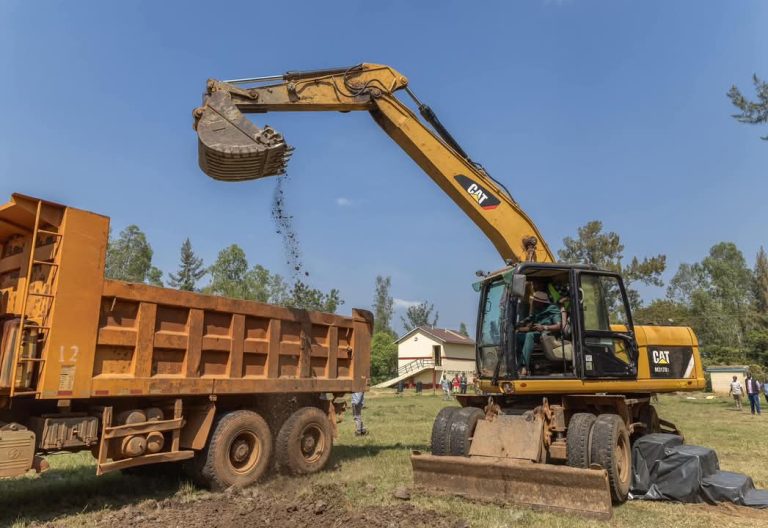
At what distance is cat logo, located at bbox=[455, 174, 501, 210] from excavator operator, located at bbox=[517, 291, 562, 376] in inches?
65.3

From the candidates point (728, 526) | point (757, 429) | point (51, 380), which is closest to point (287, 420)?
point (51, 380)

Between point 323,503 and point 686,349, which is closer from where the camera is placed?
point 323,503

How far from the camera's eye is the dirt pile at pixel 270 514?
545cm

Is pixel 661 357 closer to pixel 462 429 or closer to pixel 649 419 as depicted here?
pixel 649 419

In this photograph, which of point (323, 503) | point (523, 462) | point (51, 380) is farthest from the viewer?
point (523, 462)

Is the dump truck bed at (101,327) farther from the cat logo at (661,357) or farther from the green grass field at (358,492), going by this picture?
the cat logo at (661,357)

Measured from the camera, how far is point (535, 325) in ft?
23.9

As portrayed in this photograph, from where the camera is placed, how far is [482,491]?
6418 mm

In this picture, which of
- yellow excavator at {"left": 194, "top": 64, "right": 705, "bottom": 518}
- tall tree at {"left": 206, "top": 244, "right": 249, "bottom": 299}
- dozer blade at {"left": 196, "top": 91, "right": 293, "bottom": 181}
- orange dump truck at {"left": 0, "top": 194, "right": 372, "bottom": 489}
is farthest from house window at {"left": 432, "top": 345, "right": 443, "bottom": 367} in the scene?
dozer blade at {"left": 196, "top": 91, "right": 293, "bottom": 181}

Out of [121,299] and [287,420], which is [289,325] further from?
[121,299]

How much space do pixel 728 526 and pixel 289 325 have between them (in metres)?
5.84

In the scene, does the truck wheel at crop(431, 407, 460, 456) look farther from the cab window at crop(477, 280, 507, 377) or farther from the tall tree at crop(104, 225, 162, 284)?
the tall tree at crop(104, 225, 162, 284)

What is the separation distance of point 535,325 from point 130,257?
47398 mm

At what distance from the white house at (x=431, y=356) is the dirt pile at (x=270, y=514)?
4227cm
